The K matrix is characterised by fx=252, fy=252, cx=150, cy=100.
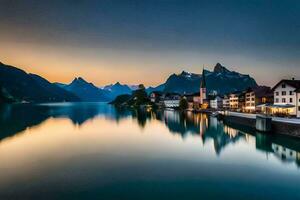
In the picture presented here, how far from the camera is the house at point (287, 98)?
4241 cm

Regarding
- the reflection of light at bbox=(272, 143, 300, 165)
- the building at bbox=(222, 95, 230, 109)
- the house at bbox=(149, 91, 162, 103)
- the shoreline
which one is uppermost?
the house at bbox=(149, 91, 162, 103)

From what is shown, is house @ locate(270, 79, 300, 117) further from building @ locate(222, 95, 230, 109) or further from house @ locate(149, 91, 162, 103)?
house @ locate(149, 91, 162, 103)

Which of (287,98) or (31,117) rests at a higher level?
(287,98)

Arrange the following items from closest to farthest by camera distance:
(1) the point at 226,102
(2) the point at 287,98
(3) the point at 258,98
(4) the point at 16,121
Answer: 1. (2) the point at 287,98
2. (3) the point at 258,98
3. (4) the point at 16,121
4. (1) the point at 226,102

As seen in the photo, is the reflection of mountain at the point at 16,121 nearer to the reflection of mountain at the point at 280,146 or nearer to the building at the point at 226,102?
the reflection of mountain at the point at 280,146

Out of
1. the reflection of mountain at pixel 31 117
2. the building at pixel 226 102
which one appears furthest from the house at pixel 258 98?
the reflection of mountain at pixel 31 117

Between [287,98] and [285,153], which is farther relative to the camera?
[287,98]

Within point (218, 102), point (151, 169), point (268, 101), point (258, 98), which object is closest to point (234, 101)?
point (218, 102)

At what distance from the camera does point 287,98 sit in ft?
149

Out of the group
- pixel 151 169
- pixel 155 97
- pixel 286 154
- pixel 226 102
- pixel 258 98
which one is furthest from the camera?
pixel 155 97

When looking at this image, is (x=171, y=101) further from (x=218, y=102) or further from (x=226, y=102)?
(x=226, y=102)

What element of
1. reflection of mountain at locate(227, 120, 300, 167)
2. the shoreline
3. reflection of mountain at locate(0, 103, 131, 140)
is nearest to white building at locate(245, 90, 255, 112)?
the shoreline

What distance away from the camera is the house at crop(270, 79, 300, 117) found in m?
42.4

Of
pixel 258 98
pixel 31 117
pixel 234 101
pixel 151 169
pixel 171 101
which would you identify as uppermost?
pixel 258 98
